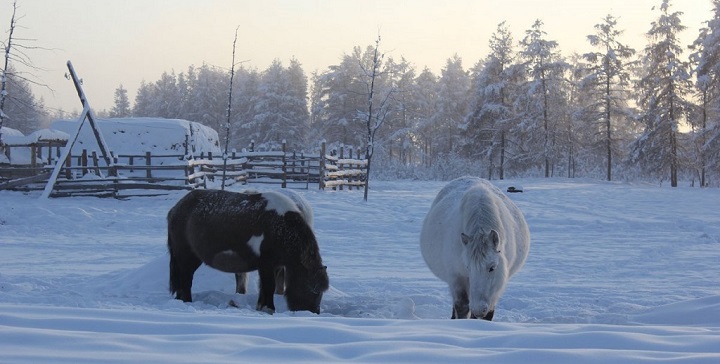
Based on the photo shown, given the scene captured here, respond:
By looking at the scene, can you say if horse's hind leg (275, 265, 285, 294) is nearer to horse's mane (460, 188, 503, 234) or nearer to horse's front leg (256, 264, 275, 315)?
horse's front leg (256, 264, 275, 315)

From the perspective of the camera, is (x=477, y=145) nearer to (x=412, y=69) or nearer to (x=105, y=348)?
(x=412, y=69)

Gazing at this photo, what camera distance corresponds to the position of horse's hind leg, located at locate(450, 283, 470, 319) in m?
5.82

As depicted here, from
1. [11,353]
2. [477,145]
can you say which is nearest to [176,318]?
[11,353]

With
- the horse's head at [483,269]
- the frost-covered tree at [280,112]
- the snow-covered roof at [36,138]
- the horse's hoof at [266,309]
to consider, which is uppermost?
the frost-covered tree at [280,112]

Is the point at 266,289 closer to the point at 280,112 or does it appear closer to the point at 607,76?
the point at 607,76

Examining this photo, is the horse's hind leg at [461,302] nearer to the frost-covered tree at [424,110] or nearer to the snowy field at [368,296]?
the snowy field at [368,296]

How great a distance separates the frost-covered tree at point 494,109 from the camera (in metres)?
39.9

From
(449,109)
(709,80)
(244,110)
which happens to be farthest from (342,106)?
(709,80)

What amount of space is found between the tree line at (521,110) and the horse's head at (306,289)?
1586 cm

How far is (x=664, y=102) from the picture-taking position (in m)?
32.8

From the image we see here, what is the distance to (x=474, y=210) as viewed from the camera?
5812 mm

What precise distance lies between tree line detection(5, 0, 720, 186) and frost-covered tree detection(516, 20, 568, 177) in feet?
0.26

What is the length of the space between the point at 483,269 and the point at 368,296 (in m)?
2.51

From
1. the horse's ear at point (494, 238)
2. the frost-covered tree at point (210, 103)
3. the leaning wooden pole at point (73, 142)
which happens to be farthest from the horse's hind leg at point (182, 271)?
the frost-covered tree at point (210, 103)
